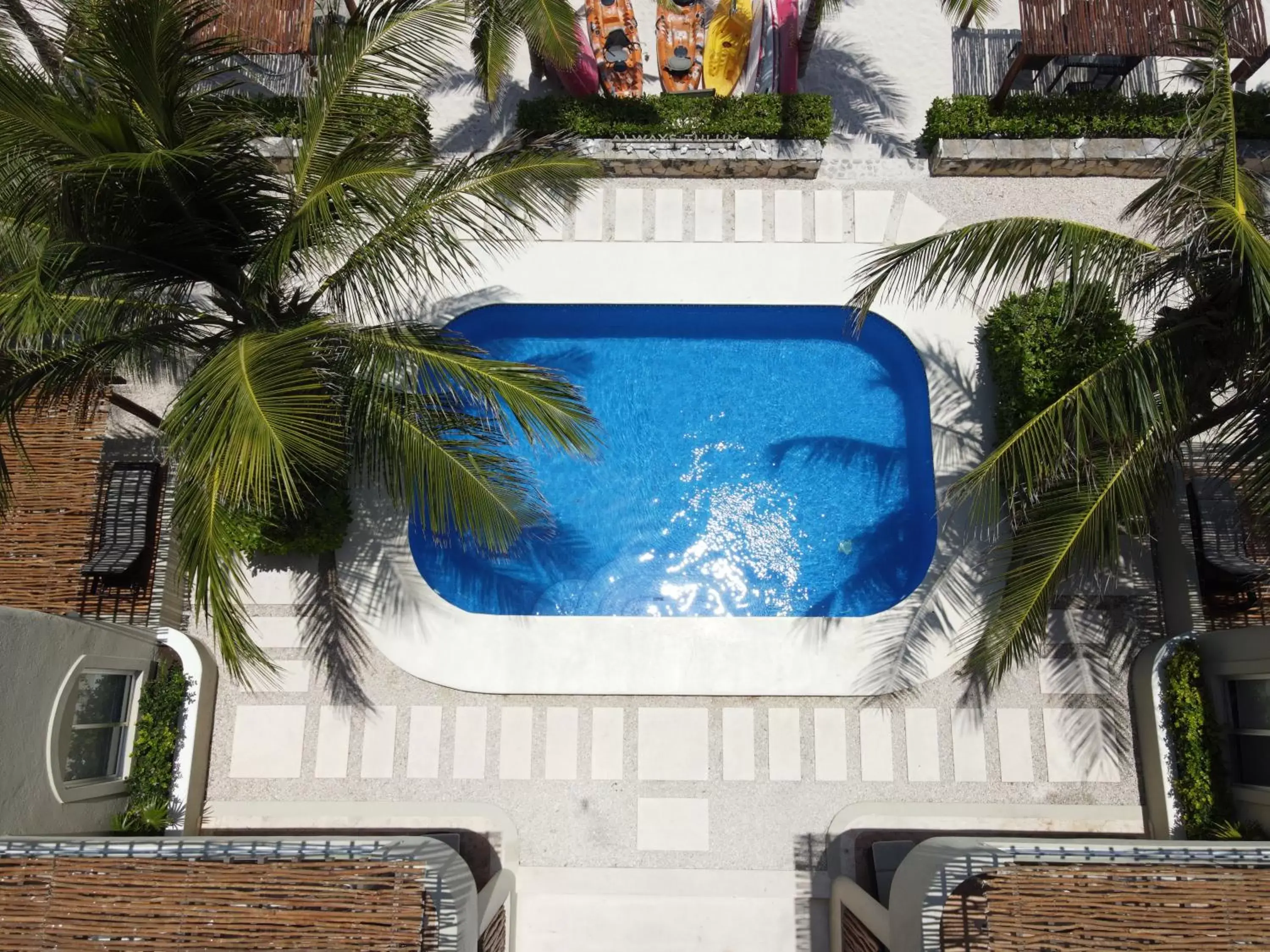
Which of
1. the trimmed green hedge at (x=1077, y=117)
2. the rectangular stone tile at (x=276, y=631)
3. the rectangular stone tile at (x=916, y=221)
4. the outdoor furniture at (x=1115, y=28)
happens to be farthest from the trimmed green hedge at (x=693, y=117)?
the rectangular stone tile at (x=276, y=631)

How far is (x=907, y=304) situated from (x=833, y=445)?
6.49ft

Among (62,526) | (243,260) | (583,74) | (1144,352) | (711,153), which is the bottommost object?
(62,526)

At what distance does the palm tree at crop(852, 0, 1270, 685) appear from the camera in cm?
631

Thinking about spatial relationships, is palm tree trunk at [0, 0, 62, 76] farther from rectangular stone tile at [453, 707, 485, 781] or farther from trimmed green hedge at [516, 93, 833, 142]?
rectangular stone tile at [453, 707, 485, 781]

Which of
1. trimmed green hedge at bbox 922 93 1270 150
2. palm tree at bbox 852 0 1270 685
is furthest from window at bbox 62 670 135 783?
trimmed green hedge at bbox 922 93 1270 150

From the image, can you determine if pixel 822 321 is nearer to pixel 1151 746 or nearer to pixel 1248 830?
pixel 1151 746

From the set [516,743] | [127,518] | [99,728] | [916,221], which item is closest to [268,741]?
[99,728]

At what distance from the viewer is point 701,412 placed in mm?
10945

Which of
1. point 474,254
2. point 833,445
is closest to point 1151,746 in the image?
point 833,445

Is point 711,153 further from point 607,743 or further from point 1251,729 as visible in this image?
point 1251,729

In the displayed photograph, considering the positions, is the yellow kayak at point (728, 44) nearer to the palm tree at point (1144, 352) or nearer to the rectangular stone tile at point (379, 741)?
the palm tree at point (1144, 352)

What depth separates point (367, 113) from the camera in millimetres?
7395

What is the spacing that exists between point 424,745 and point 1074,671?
7318mm

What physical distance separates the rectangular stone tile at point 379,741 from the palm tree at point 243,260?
9.46 ft
